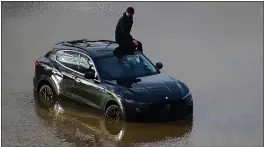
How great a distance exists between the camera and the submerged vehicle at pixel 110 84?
10.3 m

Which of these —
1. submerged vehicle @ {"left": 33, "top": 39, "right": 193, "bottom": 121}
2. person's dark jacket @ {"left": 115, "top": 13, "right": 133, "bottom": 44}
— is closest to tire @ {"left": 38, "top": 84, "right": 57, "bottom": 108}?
submerged vehicle @ {"left": 33, "top": 39, "right": 193, "bottom": 121}

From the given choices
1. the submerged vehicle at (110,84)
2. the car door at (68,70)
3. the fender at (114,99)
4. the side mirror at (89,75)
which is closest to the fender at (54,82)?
the submerged vehicle at (110,84)

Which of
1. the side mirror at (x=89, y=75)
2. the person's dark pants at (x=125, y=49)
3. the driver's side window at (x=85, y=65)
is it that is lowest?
the side mirror at (x=89, y=75)

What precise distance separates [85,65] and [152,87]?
1678 mm

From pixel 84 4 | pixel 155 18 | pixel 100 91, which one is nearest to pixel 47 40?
pixel 84 4

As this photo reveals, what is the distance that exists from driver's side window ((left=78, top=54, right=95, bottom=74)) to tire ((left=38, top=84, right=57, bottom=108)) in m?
1.04

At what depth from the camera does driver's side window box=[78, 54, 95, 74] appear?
11258mm

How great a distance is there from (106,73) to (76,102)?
978mm

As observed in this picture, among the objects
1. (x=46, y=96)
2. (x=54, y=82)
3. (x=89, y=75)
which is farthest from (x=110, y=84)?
(x=46, y=96)

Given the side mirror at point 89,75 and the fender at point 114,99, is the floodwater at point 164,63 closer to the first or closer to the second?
the fender at point 114,99

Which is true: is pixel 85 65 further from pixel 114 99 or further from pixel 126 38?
pixel 126 38

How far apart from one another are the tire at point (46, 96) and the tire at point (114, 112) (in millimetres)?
1757

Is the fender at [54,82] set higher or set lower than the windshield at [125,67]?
lower

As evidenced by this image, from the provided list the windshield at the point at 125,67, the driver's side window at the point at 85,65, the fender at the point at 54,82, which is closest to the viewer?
the windshield at the point at 125,67
